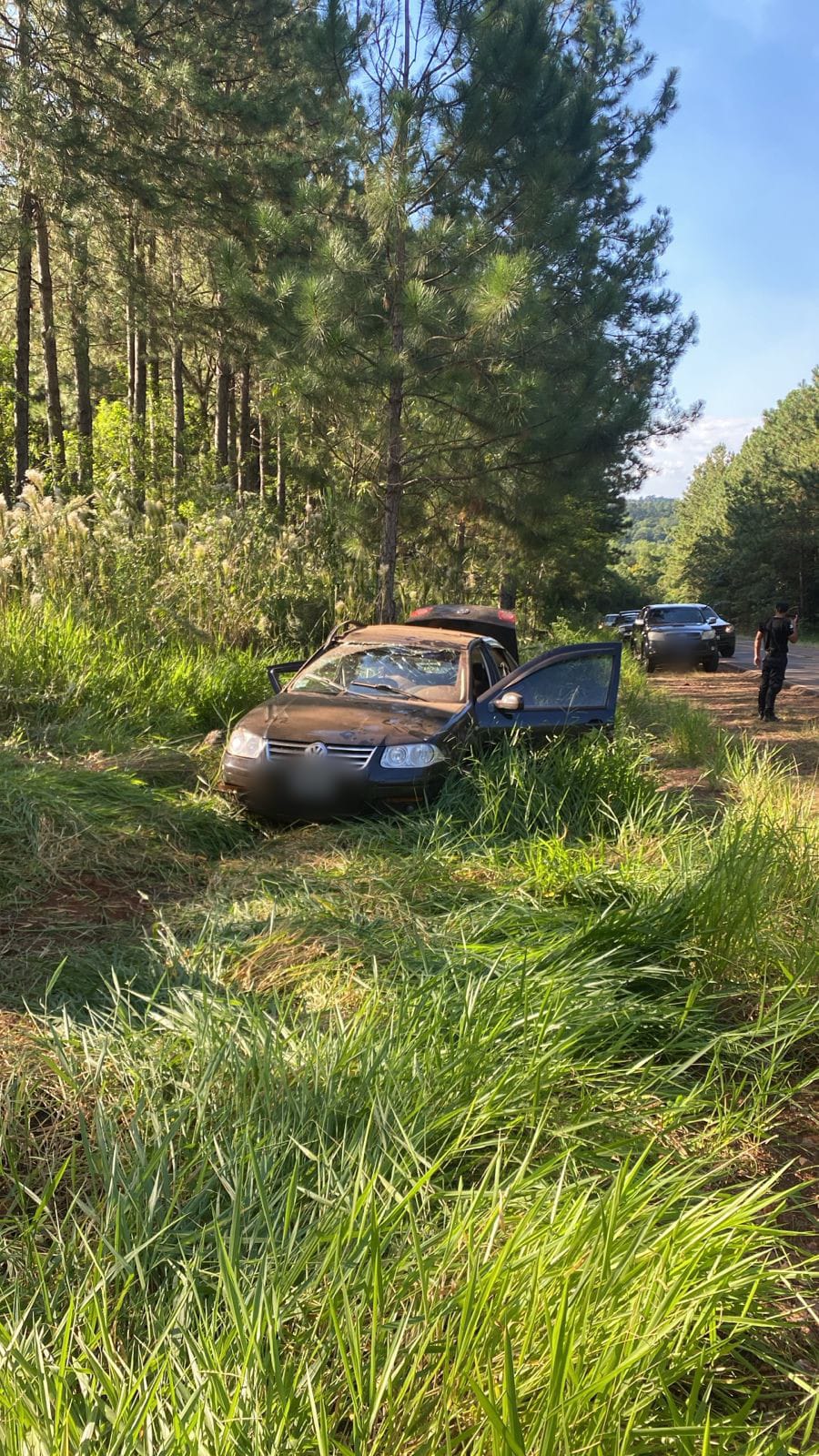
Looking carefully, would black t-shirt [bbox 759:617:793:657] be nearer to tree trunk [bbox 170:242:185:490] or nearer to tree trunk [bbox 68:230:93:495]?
tree trunk [bbox 170:242:185:490]

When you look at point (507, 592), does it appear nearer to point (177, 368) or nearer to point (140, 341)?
point (177, 368)

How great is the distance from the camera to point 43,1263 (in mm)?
1820

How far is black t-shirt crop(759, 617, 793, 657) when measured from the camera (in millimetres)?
12359

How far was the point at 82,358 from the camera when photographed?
2220 cm

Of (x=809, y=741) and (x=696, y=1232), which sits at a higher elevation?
(x=696, y=1232)

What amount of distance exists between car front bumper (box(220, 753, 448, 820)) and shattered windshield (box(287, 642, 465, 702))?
1076mm

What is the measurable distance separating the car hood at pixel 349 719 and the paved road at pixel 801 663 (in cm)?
1369

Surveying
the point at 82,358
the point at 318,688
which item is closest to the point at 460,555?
the point at 318,688

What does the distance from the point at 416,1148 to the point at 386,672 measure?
477 centimetres

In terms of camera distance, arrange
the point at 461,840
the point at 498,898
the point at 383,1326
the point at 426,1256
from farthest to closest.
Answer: the point at 461,840 < the point at 498,898 < the point at 426,1256 < the point at 383,1326

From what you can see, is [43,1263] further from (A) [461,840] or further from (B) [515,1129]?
(A) [461,840]

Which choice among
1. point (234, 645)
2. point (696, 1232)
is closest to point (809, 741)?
point (234, 645)

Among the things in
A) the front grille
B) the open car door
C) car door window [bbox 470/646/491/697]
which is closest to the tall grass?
the front grille

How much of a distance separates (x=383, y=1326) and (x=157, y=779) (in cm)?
489
